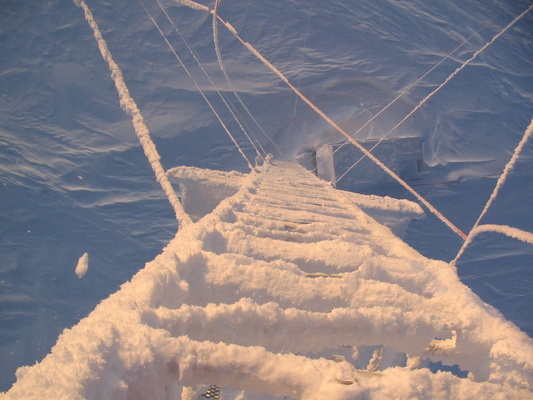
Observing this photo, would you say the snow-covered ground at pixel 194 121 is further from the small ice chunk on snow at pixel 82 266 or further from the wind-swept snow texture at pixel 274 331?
the wind-swept snow texture at pixel 274 331

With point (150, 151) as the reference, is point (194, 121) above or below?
below

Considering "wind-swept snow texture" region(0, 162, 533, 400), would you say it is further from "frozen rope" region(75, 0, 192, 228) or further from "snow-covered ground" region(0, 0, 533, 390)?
"snow-covered ground" region(0, 0, 533, 390)

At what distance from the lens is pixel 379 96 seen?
5941 millimetres

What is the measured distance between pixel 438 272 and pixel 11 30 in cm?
656

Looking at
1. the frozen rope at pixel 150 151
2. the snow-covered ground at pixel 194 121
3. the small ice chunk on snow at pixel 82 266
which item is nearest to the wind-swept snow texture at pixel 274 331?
the frozen rope at pixel 150 151

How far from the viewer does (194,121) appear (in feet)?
18.3

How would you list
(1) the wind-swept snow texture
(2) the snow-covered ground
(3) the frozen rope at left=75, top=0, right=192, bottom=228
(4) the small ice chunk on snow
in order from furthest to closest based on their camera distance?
(2) the snow-covered ground < (4) the small ice chunk on snow < (3) the frozen rope at left=75, top=0, right=192, bottom=228 < (1) the wind-swept snow texture

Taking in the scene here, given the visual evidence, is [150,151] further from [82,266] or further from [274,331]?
[82,266]

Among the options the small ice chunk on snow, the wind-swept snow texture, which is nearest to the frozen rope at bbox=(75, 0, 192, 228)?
the wind-swept snow texture

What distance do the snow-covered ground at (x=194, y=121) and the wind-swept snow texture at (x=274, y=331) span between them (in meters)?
4.23

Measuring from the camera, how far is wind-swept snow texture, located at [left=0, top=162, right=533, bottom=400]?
22.3 inches

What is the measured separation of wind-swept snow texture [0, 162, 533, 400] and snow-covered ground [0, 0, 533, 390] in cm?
423

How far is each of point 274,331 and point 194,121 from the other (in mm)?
5105

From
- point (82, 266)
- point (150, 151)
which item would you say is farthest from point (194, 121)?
point (150, 151)
